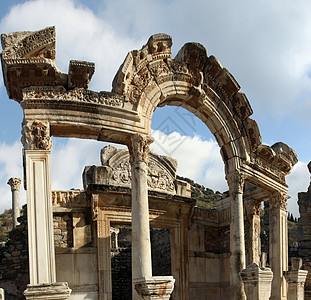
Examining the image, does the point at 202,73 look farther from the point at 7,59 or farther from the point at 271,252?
the point at 271,252

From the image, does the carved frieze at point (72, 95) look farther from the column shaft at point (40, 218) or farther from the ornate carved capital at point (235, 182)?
the ornate carved capital at point (235, 182)

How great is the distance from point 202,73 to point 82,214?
523 centimetres

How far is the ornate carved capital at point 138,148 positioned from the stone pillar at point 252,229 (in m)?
6.38

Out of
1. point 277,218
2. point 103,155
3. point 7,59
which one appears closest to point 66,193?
point 103,155

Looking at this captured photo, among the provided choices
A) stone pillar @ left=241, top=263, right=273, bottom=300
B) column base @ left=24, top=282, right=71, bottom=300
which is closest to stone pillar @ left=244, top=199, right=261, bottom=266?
stone pillar @ left=241, top=263, right=273, bottom=300

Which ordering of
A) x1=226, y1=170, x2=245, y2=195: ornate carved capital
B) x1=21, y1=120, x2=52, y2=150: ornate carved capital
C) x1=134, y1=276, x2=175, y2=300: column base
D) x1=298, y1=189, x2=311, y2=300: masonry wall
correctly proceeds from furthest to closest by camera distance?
x1=298, y1=189, x2=311, y2=300: masonry wall, x1=226, y1=170, x2=245, y2=195: ornate carved capital, x1=21, y1=120, x2=52, y2=150: ornate carved capital, x1=134, y1=276, x2=175, y2=300: column base

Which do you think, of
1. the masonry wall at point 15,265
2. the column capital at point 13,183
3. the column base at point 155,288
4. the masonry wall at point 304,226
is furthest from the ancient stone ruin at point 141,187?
the column capital at point 13,183

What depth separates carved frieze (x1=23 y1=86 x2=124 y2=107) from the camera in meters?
9.98

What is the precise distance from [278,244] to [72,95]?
8.30 meters

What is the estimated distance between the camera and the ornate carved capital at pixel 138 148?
1070cm

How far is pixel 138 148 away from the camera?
10.7m

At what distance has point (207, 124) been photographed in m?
13.3

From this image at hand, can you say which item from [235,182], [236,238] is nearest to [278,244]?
[236,238]

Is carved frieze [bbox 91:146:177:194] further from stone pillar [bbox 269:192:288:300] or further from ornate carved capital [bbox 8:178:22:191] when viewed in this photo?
ornate carved capital [bbox 8:178:22:191]
